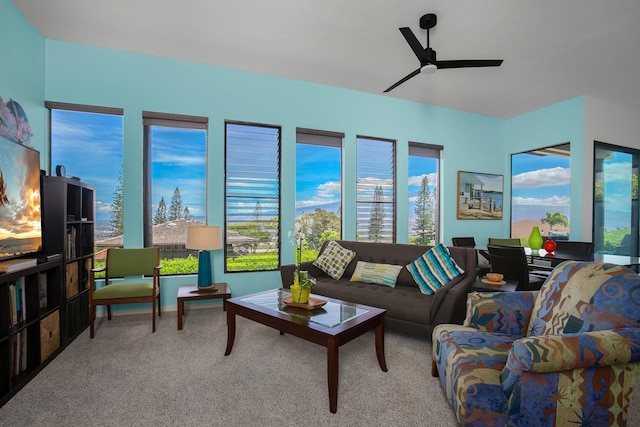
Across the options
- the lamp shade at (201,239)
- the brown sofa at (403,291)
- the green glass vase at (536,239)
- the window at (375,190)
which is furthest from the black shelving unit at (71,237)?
the green glass vase at (536,239)

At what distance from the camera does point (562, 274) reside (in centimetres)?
192

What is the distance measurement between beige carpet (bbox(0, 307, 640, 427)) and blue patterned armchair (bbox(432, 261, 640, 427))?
0.47 metres

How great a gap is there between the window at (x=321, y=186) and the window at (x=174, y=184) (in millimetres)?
1429

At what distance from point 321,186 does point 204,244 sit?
207 cm

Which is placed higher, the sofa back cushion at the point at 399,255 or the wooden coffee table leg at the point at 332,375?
the sofa back cushion at the point at 399,255

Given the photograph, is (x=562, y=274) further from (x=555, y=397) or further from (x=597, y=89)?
(x=597, y=89)

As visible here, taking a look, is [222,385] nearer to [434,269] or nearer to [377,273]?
[377,273]

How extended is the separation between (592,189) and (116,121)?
23.0 feet

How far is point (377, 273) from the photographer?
353 cm

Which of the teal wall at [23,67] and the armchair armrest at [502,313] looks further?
the teal wall at [23,67]

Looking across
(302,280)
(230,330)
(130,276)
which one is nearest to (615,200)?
(302,280)

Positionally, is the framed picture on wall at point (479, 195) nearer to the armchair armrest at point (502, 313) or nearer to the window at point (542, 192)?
the window at point (542, 192)

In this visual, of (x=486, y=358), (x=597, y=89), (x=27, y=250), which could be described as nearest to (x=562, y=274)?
(x=486, y=358)

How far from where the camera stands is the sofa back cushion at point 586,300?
151 centimetres
